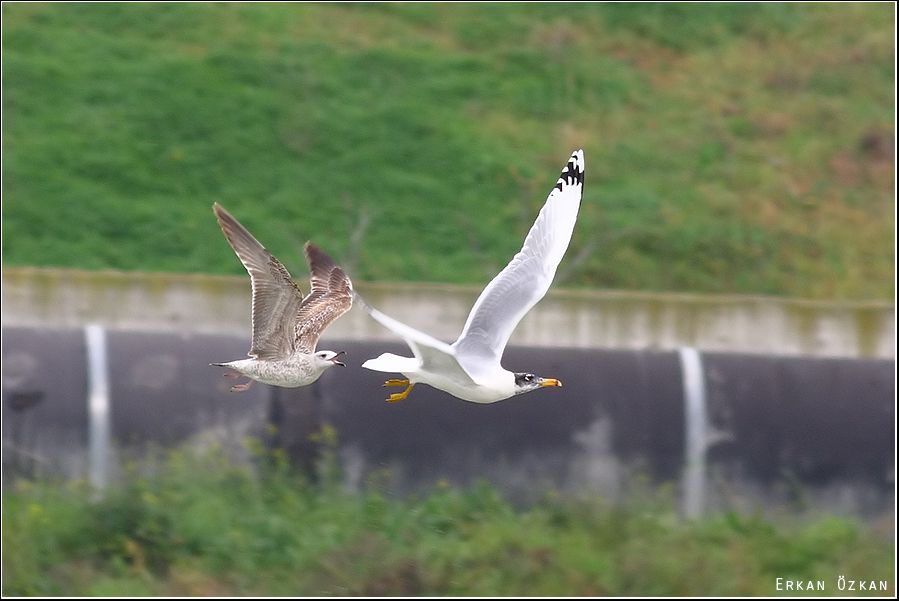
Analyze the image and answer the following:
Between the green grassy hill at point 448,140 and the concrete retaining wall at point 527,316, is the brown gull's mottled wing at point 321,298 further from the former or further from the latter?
the green grassy hill at point 448,140

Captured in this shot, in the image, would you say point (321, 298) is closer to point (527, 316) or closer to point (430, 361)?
point (430, 361)

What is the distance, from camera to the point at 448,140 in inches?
628

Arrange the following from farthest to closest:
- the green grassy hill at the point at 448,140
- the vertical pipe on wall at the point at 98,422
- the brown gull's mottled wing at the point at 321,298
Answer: the green grassy hill at the point at 448,140 < the vertical pipe on wall at the point at 98,422 < the brown gull's mottled wing at the point at 321,298

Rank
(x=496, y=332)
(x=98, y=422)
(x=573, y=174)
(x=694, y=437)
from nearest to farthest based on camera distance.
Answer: (x=496, y=332)
(x=573, y=174)
(x=98, y=422)
(x=694, y=437)

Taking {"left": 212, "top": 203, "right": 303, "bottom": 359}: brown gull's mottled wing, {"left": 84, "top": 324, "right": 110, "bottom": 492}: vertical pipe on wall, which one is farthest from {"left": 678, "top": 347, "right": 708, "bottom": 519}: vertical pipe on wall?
{"left": 212, "top": 203, "right": 303, "bottom": 359}: brown gull's mottled wing

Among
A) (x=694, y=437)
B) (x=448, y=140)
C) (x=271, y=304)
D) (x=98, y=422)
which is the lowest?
(x=694, y=437)

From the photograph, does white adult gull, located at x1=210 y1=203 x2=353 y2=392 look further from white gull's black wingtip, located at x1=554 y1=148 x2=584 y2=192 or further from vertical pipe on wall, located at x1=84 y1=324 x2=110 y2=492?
vertical pipe on wall, located at x1=84 y1=324 x2=110 y2=492

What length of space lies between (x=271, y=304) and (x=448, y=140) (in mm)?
9013

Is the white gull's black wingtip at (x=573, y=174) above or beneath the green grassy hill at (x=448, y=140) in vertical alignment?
beneath

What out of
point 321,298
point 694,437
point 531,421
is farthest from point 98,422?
point 694,437

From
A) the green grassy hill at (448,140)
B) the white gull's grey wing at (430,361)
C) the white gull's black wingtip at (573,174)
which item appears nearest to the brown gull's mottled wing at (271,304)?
the white gull's grey wing at (430,361)

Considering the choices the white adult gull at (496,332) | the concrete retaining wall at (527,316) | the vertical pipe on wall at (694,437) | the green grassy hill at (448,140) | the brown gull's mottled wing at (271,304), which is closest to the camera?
the white adult gull at (496,332)

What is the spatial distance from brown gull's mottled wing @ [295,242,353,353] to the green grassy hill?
20.6ft

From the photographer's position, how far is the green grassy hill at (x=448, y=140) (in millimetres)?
14664
